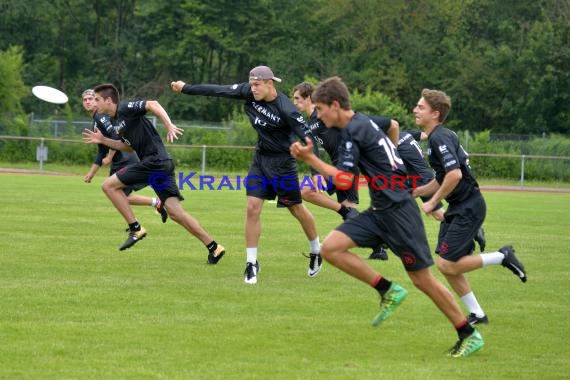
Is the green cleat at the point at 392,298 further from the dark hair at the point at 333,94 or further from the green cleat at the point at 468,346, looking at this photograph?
the dark hair at the point at 333,94

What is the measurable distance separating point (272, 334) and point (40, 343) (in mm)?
1779

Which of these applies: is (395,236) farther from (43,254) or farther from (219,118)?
(219,118)

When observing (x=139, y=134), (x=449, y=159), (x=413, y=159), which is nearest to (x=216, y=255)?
(x=139, y=134)

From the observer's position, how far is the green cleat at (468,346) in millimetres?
7305

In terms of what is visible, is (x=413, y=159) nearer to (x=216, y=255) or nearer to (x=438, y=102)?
(x=216, y=255)

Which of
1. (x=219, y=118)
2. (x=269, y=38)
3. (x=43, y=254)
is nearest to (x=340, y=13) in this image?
(x=269, y=38)

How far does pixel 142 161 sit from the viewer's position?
1257cm

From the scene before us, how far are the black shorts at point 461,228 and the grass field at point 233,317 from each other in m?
0.61

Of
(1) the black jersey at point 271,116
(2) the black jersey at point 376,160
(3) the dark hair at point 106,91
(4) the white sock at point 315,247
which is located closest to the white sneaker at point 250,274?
(4) the white sock at point 315,247

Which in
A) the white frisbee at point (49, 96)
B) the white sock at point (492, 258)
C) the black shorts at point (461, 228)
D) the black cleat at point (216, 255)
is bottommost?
the black cleat at point (216, 255)

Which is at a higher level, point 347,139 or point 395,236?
point 347,139

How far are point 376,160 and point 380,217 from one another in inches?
16.7

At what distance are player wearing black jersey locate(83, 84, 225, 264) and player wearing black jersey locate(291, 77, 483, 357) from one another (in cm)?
461

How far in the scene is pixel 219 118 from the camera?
201ft
